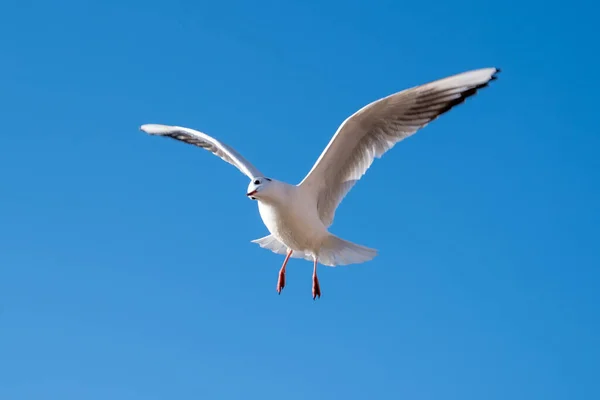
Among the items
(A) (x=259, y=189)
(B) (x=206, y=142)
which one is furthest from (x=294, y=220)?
(B) (x=206, y=142)

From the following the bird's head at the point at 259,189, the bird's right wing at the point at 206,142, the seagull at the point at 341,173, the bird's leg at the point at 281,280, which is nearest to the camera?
the seagull at the point at 341,173

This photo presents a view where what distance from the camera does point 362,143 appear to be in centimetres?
1015

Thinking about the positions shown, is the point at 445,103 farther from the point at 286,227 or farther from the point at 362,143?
the point at 286,227

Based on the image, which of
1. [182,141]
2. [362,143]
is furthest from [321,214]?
[182,141]

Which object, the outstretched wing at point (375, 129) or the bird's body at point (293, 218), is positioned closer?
the outstretched wing at point (375, 129)

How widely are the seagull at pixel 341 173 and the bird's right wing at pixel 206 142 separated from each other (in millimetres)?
108

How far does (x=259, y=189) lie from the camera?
988 cm

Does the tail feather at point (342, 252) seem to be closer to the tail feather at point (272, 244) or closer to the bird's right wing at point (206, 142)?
the tail feather at point (272, 244)

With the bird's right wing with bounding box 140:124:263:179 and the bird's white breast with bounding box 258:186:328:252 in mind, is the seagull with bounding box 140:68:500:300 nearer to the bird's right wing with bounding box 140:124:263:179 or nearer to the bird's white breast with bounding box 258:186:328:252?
the bird's white breast with bounding box 258:186:328:252

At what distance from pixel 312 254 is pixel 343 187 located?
0.84m

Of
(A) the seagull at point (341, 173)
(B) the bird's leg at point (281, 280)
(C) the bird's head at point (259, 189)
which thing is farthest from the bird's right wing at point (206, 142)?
(B) the bird's leg at point (281, 280)

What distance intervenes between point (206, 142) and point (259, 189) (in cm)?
248

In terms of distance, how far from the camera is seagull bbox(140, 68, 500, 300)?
9.56 m

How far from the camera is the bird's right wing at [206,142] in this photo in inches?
435
